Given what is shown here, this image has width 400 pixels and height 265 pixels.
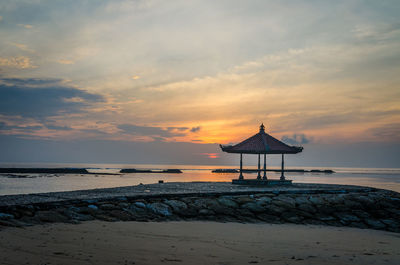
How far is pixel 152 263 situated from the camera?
5.49 meters

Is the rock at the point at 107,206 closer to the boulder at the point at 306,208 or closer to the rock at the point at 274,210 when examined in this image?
the rock at the point at 274,210

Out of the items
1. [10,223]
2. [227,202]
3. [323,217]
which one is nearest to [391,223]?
[323,217]

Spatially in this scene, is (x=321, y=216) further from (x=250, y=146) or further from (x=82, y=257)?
(x=250, y=146)

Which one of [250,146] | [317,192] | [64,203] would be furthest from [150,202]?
[250,146]

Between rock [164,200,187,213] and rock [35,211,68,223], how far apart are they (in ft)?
10.4

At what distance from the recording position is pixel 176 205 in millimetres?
10461

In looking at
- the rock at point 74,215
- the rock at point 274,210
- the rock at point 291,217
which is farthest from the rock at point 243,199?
the rock at point 74,215

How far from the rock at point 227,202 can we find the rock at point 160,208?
1954 millimetres

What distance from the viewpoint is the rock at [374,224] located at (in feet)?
36.7

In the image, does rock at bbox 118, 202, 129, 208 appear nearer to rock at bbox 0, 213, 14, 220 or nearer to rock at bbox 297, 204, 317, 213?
rock at bbox 0, 213, 14, 220

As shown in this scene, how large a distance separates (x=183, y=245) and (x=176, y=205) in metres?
3.72

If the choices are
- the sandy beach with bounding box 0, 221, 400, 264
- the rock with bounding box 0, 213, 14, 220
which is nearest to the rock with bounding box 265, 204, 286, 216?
the sandy beach with bounding box 0, 221, 400, 264

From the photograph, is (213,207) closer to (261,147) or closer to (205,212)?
(205,212)

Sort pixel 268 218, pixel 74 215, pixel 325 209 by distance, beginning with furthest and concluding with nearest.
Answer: pixel 325 209 < pixel 268 218 < pixel 74 215
